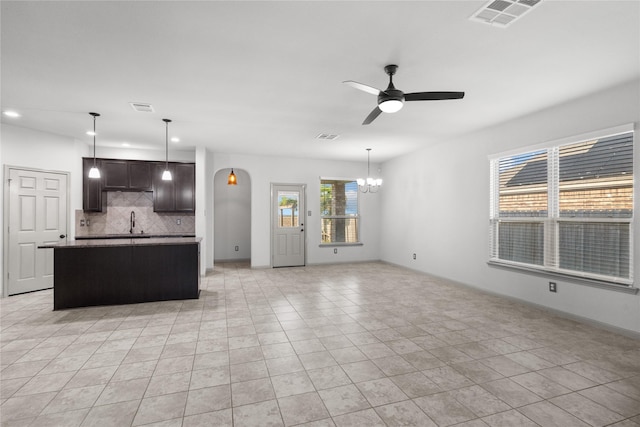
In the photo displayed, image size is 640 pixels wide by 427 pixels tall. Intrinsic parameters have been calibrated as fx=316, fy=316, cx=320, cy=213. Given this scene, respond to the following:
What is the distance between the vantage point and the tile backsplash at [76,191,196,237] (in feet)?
21.5

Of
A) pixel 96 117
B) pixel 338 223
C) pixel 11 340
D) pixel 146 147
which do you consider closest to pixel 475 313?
pixel 338 223

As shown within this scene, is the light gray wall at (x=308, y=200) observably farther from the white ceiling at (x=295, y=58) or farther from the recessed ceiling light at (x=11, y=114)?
the recessed ceiling light at (x=11, y=114)

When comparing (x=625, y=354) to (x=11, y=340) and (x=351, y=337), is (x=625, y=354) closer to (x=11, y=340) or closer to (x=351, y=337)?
(x=351, y=337)

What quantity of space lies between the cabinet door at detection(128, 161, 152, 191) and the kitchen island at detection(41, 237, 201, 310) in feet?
7.27

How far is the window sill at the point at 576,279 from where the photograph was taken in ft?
11.3

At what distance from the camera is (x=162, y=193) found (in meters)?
6.76

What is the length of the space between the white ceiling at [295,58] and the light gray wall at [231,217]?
152 inches

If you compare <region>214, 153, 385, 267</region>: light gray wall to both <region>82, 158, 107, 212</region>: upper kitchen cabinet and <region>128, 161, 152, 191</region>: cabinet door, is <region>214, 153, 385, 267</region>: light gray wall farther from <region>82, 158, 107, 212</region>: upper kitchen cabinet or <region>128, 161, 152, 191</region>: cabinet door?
<region>82, 158, 107, 212</region>: upper kitchen cabinet

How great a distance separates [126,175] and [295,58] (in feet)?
17.4

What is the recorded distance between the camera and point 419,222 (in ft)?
22.7

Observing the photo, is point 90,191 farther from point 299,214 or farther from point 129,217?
point 299,214

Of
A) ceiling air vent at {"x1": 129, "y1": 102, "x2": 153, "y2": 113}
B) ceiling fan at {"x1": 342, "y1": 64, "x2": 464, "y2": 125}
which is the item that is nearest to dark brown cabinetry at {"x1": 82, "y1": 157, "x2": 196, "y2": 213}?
ceiling air vent at {"x1": 129, "y1": 102, "x2": 153, "y2": 113}

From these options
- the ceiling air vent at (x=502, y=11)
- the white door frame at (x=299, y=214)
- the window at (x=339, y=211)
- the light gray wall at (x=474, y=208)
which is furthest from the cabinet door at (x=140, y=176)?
the ceiling air vent at (x=502, y=11)

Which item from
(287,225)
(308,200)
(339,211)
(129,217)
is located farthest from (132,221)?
(339,211)
